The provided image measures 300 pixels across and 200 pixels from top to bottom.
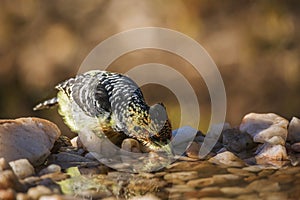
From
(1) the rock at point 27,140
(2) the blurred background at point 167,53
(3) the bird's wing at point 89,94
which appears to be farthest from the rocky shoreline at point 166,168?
(2) the blurred background at point 167,53

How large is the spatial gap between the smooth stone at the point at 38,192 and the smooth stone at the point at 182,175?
1.38 feet

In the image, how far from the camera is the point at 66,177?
1.98 metres

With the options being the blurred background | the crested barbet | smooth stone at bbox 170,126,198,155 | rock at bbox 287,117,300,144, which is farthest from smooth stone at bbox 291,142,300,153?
the blurred background

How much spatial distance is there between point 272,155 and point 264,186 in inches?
16.3

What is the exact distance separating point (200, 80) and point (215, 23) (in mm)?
545

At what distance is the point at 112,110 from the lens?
2443mm

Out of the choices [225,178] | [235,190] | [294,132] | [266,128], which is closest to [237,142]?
[266,128]

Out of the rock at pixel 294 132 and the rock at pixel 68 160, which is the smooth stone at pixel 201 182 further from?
the rock at pixel 294 132

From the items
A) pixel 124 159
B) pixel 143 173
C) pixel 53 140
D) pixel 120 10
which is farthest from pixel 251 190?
pixel 120 10

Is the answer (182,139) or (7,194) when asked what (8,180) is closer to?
(7,194)

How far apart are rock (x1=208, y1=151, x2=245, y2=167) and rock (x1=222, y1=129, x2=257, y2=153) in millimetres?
200

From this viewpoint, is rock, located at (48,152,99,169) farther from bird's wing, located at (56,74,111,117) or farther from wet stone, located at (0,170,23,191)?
wet stone, located at (0,170,23,191)

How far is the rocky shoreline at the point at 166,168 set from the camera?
1771 millimetres

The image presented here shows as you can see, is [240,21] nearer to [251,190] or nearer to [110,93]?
[110,93]
